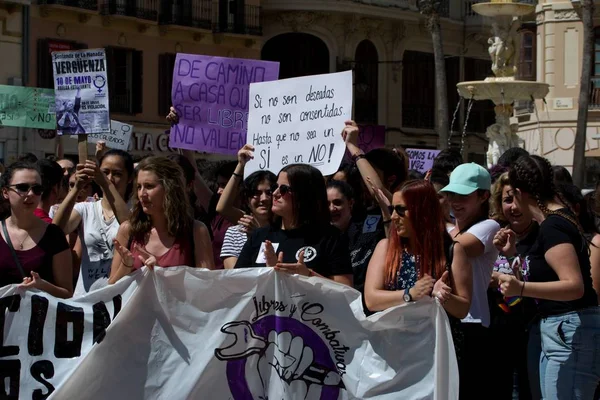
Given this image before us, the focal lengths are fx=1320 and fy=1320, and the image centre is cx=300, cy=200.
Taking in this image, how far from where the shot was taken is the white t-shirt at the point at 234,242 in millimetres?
7945

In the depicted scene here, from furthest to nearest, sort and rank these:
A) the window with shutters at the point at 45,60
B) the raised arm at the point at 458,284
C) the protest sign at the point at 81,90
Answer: the window with shutters at the point at 45,60 → the protest sign at the point at 81,90 → the raised arm at the point at 458,284

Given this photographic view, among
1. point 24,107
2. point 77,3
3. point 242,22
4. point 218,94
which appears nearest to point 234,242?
point 218,94

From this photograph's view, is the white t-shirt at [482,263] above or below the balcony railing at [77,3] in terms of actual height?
below

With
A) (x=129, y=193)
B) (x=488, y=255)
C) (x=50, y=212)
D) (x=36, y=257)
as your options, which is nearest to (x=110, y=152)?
(x=129, y=193)

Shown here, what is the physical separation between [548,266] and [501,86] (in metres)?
17.9

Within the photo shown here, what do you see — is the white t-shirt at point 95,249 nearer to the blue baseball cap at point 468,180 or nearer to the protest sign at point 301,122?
the protest sign at point 301,122

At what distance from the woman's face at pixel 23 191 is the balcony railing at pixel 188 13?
30202mm

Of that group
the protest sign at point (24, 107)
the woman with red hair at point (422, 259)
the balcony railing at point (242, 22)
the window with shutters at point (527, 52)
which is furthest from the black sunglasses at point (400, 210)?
the balcony railing at point (242, 22)

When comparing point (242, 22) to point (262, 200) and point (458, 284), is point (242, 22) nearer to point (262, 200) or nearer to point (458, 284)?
point (262, 200)

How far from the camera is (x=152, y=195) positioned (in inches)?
276

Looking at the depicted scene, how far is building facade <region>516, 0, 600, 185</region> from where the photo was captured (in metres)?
35.4

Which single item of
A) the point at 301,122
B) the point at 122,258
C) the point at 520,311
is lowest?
the point at 520,311

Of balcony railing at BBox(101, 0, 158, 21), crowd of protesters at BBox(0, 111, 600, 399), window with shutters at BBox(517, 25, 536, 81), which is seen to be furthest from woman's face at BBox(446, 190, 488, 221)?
window with shutters at BBox(517, 25, 536, 81)

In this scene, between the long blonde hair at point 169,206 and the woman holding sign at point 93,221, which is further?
the woman holding sign at point 93,221
